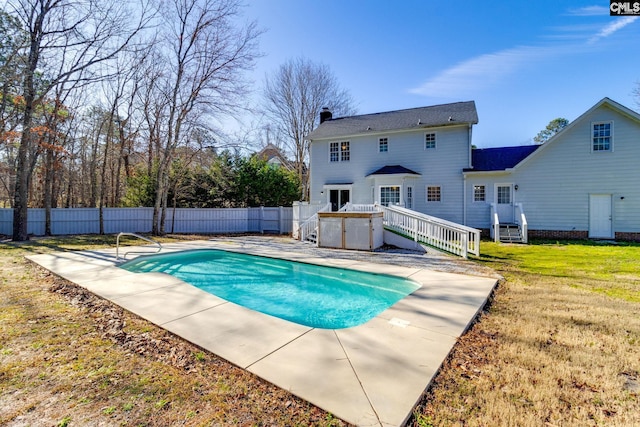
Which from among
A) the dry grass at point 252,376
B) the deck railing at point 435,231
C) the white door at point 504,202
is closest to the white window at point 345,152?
the deck railing at point 435,231

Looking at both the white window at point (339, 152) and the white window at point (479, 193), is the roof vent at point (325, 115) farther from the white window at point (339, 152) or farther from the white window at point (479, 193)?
the white window at point (479, 193)

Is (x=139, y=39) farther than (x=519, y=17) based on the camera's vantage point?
Yes

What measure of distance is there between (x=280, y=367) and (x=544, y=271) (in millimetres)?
7830

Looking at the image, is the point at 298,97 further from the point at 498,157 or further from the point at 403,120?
the point at 498,157

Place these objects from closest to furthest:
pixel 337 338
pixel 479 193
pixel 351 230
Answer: pixel 337 338
pixel 351 230
pixel 479 193

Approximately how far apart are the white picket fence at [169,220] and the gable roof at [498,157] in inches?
441

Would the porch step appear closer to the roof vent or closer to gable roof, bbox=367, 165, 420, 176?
gable roof, bbox=367, 165, 420, 176

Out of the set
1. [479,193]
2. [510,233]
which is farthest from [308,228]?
[510,233]

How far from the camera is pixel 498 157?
16016 millimetres

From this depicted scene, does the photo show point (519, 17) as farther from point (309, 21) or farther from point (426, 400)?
point (426, 400)

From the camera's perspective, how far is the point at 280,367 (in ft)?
9.65

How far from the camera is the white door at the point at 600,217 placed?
1327cm

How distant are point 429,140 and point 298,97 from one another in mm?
14180

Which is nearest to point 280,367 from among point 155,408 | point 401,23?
point 155,408
